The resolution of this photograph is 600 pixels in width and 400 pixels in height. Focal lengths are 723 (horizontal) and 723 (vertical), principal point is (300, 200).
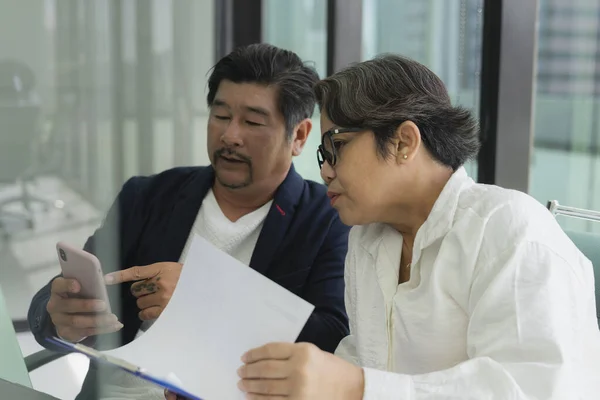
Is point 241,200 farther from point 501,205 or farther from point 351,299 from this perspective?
point 501,205

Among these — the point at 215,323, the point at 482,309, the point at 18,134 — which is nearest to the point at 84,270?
the point at 215,323

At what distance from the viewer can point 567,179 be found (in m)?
2.57

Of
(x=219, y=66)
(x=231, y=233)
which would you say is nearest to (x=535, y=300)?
(x=231, y=233)

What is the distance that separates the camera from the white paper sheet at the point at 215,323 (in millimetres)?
1068

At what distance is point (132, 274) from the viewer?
167 cm

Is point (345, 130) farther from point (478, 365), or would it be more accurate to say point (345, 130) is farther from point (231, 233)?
point (231, 233)


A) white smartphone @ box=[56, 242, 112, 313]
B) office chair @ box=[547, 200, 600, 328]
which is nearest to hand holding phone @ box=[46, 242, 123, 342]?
white smartphone @ box=[56, 242, 112, 313]

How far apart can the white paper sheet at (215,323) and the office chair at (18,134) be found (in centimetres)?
173

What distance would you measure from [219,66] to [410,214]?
0.76 metres

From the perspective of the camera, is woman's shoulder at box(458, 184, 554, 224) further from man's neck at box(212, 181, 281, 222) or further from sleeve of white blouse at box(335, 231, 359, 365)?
man's neck at box(212, 181, 281, 222)

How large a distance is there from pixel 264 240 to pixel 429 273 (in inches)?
24.2

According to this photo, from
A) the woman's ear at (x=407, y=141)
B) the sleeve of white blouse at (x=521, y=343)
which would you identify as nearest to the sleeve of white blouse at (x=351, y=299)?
the woman's ear at (x=407, y=141)

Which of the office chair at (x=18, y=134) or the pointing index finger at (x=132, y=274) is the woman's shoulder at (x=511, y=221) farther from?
the office chair at (x=18, y=134)

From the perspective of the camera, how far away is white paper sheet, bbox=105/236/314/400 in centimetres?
107
